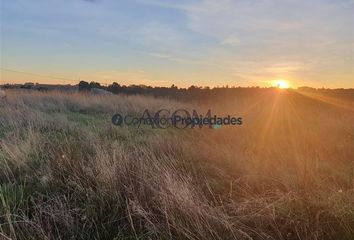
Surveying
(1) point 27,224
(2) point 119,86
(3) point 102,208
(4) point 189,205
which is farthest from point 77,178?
(2) point 119,86

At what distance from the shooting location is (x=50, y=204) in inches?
151

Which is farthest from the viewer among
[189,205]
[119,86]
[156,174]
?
[119,86]

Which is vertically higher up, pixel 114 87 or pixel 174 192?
pixel 114 87

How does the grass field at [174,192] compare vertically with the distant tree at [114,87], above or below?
below

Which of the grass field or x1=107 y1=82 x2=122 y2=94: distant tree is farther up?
x1=107 y1=82 x2=122 y2=94: distant tree

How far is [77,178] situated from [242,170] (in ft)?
7.25

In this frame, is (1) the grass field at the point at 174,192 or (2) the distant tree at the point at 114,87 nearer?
(1) the grass field at the point at 174,192

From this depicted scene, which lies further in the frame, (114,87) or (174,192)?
(114,87)

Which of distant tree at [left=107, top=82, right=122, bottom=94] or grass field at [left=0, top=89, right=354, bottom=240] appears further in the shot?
distant tree at [left=107, top=82, right=122, bottom=94]

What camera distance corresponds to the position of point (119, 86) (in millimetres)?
34719

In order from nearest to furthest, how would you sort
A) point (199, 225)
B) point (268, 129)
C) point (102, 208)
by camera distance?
point (199, 225) < point (102, 208) < point (268, 129)

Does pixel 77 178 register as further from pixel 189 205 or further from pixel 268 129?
pixel 268 129

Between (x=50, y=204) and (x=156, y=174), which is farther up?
(x=156, y=174)

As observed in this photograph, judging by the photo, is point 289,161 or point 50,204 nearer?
point 50,204
